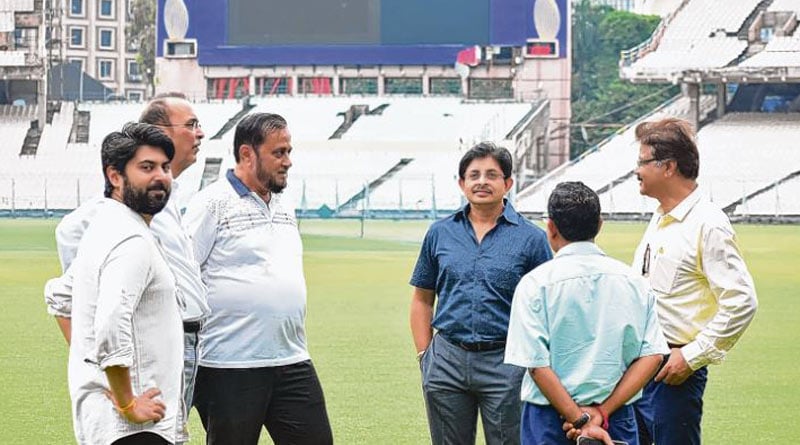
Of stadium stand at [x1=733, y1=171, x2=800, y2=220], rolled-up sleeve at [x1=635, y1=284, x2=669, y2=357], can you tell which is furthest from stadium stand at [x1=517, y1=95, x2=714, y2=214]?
rolled-up sleeve at [x1=635, y1=284, x2=669, y2=357]

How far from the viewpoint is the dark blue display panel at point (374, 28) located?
A: 50031 mm

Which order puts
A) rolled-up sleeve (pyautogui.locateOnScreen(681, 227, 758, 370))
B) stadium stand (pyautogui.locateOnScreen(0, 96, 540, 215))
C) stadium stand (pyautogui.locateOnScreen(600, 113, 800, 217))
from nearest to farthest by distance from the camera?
rolled-up sleeve (pyautogui.locateOnScreen(681, 227, 758, 370))
stadium stand (pyautogui.locateOnScreen(600, 113, 800, 217))
stadium stand (pyautogui.locateOnScreen(0, 96, 540, 215))

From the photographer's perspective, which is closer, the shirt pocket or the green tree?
the shirt pocket

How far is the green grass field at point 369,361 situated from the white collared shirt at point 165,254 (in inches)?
133

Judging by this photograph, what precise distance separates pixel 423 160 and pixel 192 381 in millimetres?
43188

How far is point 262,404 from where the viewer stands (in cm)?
569

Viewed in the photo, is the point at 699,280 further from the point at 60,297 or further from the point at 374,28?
the point at 374,28

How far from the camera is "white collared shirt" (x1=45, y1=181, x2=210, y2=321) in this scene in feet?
16.1

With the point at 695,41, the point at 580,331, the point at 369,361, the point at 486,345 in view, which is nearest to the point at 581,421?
the point at 580,331

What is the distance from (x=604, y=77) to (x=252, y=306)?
65.2 metres

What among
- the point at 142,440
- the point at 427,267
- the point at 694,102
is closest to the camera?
the point at 142,440

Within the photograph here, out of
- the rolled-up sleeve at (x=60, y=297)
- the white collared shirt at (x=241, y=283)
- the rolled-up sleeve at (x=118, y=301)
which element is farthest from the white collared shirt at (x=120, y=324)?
the white collared shirt at (x=241, y=283)

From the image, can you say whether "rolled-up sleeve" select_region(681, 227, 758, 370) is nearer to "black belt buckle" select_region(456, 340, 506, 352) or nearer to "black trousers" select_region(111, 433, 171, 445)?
"black belt buckle" select_region(456, 340, 506, 352)

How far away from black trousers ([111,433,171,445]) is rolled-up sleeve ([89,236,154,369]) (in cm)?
26
